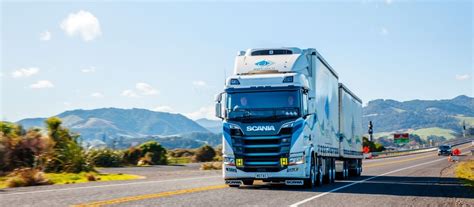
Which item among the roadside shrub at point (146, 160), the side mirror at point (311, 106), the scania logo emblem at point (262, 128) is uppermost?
the side mirror at point (311, 106)

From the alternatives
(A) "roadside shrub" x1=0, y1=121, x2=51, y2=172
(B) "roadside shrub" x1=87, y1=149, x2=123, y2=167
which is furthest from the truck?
(B) "roadside shrub" x1=87, y1=149, x2=123, y2=167

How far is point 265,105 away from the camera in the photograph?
59.7ft

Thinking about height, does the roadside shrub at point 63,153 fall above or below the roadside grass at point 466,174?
above

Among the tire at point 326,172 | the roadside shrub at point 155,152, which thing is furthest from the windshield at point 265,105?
the roadside shrub at point 155,152

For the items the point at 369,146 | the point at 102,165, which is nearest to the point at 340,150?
the point at 102,165

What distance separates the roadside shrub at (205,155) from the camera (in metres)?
63.5

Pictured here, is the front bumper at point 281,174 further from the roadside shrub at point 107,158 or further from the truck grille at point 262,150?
the roadside shrub at point 107,158

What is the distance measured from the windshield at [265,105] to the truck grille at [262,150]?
1.98ft

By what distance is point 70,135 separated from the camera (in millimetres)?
31172

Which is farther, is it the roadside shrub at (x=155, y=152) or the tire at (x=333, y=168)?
the roadside shrub at (x=155, y=152)

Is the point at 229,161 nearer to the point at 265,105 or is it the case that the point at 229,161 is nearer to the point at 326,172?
the point at 265,105

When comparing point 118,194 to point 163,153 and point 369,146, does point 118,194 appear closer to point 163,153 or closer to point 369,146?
point 163,153

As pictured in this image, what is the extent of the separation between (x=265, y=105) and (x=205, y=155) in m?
46.4

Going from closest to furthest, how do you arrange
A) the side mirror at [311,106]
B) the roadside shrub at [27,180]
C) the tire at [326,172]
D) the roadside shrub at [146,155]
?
the side mirror at [311,106] → the roadside shrub at [27,180] → the tire at [326,172] → the roadside shrub at [146,155]
